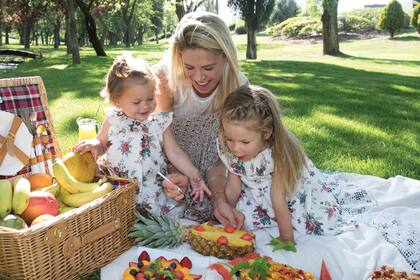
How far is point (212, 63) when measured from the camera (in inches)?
99.8

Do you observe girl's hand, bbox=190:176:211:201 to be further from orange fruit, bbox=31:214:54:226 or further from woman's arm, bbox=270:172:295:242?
orange fruit, bbox=31:214:54:226

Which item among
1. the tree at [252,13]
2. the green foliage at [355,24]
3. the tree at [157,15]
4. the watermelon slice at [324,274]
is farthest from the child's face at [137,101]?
the tree at [157,15]

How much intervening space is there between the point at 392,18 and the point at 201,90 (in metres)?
25.8

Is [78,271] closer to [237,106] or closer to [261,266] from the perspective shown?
[261,266]

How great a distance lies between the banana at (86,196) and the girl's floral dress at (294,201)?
2.01 feet

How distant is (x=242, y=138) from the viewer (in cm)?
217

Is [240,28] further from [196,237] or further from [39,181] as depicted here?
[196,237]

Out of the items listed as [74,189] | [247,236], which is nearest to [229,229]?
[247,236]

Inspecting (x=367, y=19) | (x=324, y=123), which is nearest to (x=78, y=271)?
(x=324, y=123)

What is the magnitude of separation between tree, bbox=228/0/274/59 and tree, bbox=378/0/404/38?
41.3 feet

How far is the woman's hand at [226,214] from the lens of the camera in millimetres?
2360

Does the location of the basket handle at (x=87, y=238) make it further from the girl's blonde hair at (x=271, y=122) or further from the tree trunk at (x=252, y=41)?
the tree trunk at (x=252, y=41)

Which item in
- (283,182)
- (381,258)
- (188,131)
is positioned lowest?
(381,258)

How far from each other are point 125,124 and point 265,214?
888 millimetres
